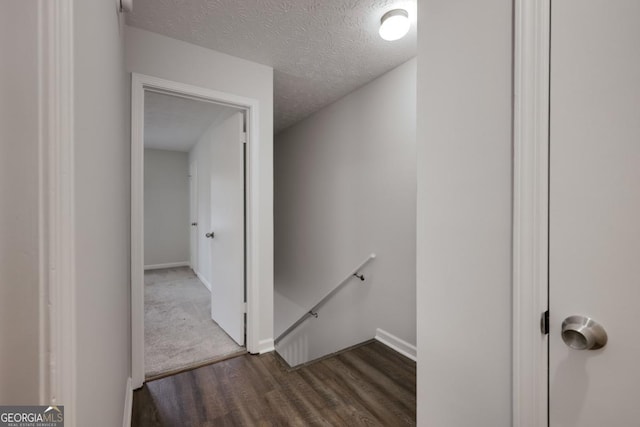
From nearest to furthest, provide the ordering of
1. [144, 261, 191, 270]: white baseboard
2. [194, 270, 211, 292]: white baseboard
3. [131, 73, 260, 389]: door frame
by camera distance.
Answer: [131, 73, 260, 389]: door frame → [194, 270, 211, 292]: white baseboard → [144, 261, 191, 270]: white baseboard

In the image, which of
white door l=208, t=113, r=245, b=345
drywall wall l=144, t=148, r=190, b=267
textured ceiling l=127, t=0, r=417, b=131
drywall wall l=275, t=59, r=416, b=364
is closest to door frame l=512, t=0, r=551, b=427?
textured ceiling l=127, t=0, r=417, b=131

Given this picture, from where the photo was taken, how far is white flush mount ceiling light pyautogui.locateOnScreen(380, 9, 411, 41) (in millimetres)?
1681

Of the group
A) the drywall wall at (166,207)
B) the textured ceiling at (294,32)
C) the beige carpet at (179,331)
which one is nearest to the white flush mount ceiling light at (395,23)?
the textured ceiling at (294,32)

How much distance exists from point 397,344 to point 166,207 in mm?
5234

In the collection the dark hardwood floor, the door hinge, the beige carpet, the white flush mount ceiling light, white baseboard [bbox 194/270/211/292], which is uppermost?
the white flush mount ceiling light

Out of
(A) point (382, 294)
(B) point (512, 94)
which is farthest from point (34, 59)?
(A) point (382, 294)

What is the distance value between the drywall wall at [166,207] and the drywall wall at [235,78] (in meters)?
4.06

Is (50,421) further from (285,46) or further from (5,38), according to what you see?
(285,46)

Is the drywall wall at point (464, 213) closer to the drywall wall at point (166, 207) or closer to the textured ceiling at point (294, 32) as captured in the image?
the textured ceiling at point (294, 32)

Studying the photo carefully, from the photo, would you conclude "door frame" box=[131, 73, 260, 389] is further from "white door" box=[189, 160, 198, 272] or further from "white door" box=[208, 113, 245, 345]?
"white door" box=[189, 160, 198, 272]

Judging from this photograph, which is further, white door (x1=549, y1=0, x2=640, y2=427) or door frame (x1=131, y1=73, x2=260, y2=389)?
door frame (x1=131, y1=73, x2=260, y2=389)

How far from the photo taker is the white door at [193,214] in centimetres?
507

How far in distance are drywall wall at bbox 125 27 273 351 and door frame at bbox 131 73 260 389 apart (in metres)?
0.04

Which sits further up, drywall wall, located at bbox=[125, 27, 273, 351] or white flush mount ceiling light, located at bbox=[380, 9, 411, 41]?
white flush mount ceiling light, located at bbox=[380, 9, 411, 41]
